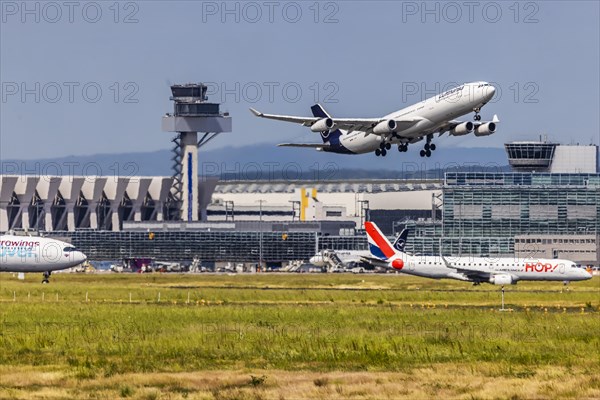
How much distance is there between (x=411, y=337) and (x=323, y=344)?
5322mm

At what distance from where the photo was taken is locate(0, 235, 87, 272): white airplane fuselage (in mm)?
126125

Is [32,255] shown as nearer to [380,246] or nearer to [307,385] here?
[380,246]

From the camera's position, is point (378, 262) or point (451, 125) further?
point (378, 262)

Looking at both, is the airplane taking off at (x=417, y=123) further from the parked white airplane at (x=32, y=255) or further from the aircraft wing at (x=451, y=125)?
the parked white airplane at (x=32, y=255)

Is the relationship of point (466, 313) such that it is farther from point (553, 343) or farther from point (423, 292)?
point (423, 292)

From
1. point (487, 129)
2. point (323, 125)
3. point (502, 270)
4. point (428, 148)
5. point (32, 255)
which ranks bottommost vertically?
point (502, 270)

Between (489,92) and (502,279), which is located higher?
(489,92)

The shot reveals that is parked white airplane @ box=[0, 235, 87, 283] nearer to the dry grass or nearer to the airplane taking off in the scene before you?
the airplane taking off

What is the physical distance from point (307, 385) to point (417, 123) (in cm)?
4945

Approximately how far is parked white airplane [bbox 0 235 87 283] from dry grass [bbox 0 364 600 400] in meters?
79.3

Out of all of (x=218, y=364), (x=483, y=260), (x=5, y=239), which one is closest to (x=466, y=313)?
(x=218, y=364)

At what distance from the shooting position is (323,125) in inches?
3654

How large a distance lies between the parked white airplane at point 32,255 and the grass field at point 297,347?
99.9 ft

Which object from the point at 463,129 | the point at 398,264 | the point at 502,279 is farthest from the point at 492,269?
the point at 463,129
